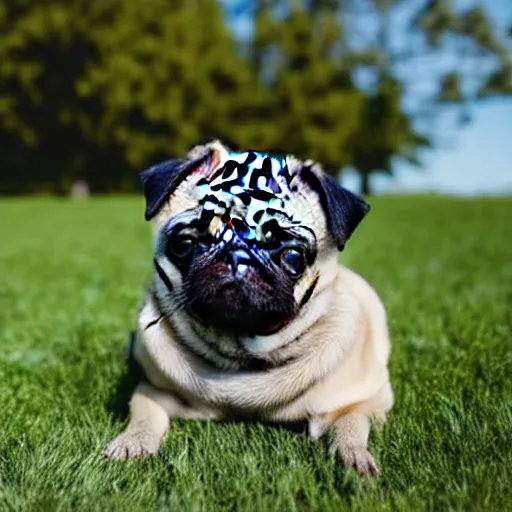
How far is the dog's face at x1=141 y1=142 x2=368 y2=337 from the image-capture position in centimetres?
240

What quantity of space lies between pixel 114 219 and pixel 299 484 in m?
17.8

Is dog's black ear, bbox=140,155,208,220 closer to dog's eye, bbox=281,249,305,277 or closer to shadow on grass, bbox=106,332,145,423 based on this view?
dog's eye, bbox=281,249,305,277

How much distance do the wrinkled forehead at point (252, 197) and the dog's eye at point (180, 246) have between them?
102mm

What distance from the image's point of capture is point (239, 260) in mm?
2398

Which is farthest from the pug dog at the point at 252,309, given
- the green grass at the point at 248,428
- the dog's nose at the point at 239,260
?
the green grass at the point at 248,428

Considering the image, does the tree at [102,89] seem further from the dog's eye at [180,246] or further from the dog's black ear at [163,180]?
the dog's eye at [180,246]

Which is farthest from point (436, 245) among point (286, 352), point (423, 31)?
point (423, 31)

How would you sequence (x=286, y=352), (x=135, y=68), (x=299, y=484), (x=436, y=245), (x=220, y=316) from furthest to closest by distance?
(x=135, y=68), (x=436, y=245), (x=286, y=352), (x=220, y=316), (x=299, y=484)

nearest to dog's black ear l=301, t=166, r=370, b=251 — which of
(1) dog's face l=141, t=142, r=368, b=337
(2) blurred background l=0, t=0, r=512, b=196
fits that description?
(1) dog's face l=141, t=142, r=368, b=337

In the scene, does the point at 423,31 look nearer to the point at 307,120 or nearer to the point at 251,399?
the point at 307,120

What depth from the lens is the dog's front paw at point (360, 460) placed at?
2461 millimetres

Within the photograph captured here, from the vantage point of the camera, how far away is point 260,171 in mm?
2459

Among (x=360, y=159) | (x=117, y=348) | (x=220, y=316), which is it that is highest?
(x=220, y=316)

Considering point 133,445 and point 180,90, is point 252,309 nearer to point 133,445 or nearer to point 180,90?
point 133,445
